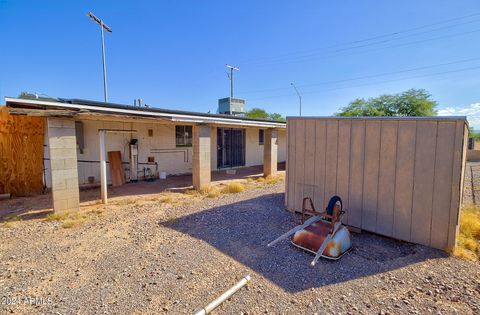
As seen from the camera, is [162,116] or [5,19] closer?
[162,116]

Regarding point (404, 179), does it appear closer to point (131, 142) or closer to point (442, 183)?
point (442, 183)

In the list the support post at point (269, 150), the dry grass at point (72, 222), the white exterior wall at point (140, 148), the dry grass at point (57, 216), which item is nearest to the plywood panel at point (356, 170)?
the dry grass at point (72, 222)

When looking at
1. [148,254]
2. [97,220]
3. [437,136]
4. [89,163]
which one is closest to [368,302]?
[437,136]

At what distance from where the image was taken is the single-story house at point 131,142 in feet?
15.5

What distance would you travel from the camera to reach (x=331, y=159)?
4301 mm

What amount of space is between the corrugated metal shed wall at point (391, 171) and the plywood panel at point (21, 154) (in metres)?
7.27

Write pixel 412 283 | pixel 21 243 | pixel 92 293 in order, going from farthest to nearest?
pixel 21 243 < pixel 412 283 < pixel 92 293

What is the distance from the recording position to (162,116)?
241 inches

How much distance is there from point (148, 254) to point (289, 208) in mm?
3035

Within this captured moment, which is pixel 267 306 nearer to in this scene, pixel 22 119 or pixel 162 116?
pixel 162 116

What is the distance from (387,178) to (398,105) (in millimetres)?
27126

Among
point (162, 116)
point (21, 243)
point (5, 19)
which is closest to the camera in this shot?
point (21, 243)

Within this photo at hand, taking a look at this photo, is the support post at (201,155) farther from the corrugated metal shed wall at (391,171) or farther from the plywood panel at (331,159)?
the plywood panel at (331,159)

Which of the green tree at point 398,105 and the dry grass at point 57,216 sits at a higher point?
the green tree at point 398,105
